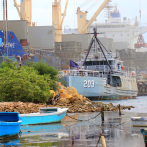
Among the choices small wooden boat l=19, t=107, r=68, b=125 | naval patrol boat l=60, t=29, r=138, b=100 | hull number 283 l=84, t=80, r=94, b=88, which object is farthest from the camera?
hull number 283 l=84, t=80, r=94, b=88

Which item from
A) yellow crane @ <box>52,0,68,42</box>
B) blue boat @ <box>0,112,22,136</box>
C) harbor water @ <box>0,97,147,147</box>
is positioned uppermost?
yellow crane @ <box>52,0,68,42</box>

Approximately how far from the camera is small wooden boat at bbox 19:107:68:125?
58.0ft

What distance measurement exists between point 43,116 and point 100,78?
26.5 meters

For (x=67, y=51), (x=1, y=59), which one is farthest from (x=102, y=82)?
(x=67, y=51)

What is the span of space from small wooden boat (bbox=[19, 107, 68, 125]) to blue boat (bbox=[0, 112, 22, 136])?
93.5 inches

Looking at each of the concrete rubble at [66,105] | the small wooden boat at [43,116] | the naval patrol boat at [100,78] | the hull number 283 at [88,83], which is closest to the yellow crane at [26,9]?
the naval patrol boat at [100,78]

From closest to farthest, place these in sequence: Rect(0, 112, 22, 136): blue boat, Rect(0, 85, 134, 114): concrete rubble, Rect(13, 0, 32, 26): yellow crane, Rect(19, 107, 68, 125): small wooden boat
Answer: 1. Rect(0, 112, 22, 136): blue boat
2. Rect(19, 107, 68, 125): small wooden boat
3. Rect(0, 85, 134, 114): concrete rubble
4. Rect(13, 0, 32, 26): yellow crane

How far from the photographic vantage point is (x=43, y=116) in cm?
1858

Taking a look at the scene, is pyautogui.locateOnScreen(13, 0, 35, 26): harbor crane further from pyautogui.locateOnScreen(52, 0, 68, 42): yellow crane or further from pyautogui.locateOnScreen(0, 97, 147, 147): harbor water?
pyautogui.locateOnScreen(0, 97, 147, 147): harbor water

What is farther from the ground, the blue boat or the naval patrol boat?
the naval patrol boat

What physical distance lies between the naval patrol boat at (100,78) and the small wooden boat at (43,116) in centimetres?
2137

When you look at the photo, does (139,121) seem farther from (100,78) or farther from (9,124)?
(100,78)

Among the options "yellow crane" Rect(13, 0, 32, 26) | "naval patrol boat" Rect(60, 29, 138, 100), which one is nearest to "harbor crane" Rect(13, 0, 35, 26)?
"yellow crane" Rect(13, 0, 32, 26)

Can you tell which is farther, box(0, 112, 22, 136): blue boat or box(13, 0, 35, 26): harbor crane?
box(13, 0, 35, 26): harbor crane
